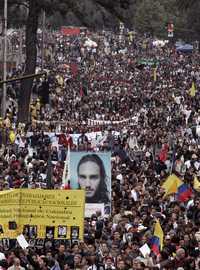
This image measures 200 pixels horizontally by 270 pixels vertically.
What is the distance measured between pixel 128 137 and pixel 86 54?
49.8m

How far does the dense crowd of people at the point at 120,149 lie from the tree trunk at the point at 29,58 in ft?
1.33

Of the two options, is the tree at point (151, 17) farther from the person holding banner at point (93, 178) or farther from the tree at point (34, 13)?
the person holding banner at point (93, 178)

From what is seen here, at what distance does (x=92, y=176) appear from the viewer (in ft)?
71.8

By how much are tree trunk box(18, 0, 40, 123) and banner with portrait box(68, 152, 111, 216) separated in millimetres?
23467

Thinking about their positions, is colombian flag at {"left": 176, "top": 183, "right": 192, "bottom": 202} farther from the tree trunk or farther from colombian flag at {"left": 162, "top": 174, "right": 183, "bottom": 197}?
the tree trunk

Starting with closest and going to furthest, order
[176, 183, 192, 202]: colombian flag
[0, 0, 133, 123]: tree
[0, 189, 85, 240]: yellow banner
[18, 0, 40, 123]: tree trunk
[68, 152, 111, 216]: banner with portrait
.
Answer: [0, 189, 85, 240]: yellow banner < [68, 152, 111, 216]: banner with portrait < [176, 183, 192, 202]: colombian flag < [0, 0, 133, 123]: tree < [18, 0, 40, 123]: tree trunk

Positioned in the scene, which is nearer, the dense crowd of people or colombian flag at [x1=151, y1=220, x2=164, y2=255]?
the dense crowd of people

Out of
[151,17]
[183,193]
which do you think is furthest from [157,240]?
[151,17]

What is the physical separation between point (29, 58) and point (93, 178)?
26.5 meters

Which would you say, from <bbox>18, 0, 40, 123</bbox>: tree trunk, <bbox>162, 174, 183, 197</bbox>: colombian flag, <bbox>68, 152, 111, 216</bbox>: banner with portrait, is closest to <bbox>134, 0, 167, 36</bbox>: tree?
<bbox>18, 0, 40, 123</bbox>: tree trunk

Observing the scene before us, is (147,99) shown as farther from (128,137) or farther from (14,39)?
(14,39)

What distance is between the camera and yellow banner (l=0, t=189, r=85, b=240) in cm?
1762

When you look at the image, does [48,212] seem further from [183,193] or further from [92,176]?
[183,193]

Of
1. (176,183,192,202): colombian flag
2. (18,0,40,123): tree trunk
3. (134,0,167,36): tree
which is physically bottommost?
(176,183,192,202): colombian flag
